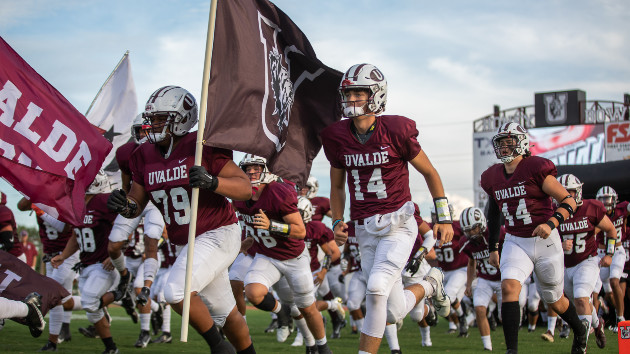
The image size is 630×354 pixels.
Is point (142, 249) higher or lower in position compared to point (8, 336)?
higher

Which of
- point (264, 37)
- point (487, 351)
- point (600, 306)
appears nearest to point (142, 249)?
point (487, 351)

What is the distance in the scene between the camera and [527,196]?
794 centimetres

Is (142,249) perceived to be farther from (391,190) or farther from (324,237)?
(391,190)

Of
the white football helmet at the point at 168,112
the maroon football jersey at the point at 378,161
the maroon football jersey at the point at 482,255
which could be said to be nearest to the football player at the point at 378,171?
the maroon football jersey at the point at 378,161

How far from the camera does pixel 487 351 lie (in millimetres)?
9875

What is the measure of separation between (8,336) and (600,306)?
33.1ft

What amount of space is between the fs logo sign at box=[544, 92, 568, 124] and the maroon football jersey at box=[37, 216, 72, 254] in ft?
83.1

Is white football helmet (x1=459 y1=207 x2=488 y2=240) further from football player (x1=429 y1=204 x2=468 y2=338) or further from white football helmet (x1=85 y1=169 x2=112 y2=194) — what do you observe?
white football helmet (x1=85 y1=169 x2=112 y2=194)

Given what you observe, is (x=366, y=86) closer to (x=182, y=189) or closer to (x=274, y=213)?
(x=182, y=189)

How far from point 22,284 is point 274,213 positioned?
113 inches

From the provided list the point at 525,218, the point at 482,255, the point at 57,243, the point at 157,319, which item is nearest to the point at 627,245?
the point at 482,255

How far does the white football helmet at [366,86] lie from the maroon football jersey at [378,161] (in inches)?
5.5

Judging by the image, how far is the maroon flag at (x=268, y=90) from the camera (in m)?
6.05

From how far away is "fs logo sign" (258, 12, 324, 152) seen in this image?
653 centimetres
